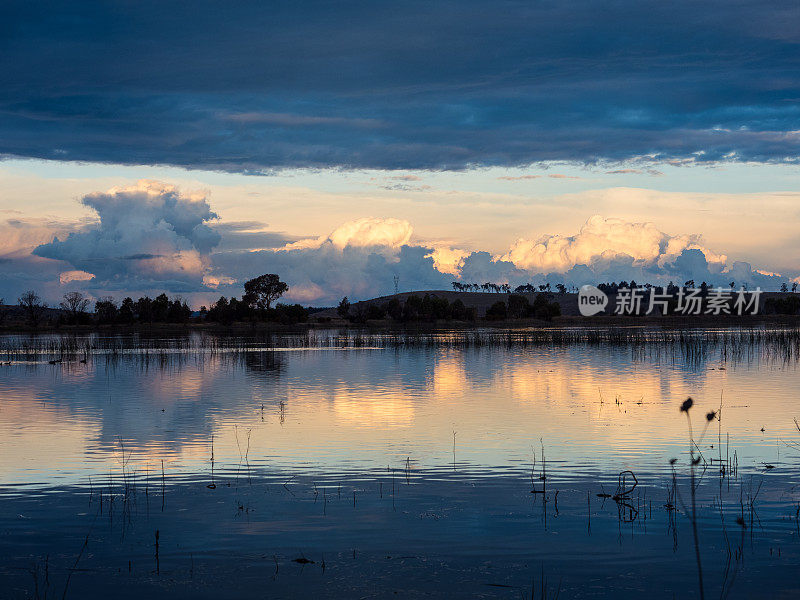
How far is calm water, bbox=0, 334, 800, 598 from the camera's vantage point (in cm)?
1230

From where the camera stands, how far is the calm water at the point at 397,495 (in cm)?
1230

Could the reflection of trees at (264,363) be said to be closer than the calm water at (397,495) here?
No

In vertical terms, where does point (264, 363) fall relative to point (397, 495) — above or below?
above

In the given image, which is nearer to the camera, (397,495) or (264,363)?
(397,495)

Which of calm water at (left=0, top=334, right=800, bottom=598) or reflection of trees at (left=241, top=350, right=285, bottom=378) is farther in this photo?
reflection of trees at (left=241, top=350, right=285, bottom=378)

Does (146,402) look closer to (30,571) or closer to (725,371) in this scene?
(30,571)

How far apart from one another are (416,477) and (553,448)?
5455mm

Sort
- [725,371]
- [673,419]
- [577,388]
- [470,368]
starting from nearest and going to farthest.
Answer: [673,419]
[577,388]
[725,371]
[470,368]

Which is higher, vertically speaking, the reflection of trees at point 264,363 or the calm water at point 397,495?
the reflection of trees at point 264,363

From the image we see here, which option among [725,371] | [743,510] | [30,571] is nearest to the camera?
[30,571]

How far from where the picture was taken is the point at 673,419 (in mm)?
28328

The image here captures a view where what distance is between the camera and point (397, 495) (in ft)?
56.5

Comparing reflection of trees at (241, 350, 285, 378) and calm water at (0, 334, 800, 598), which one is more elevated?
reflection of trees at (241, 350, 285, 378)

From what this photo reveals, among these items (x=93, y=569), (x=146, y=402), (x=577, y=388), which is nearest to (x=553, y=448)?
(x=93, y=569)
